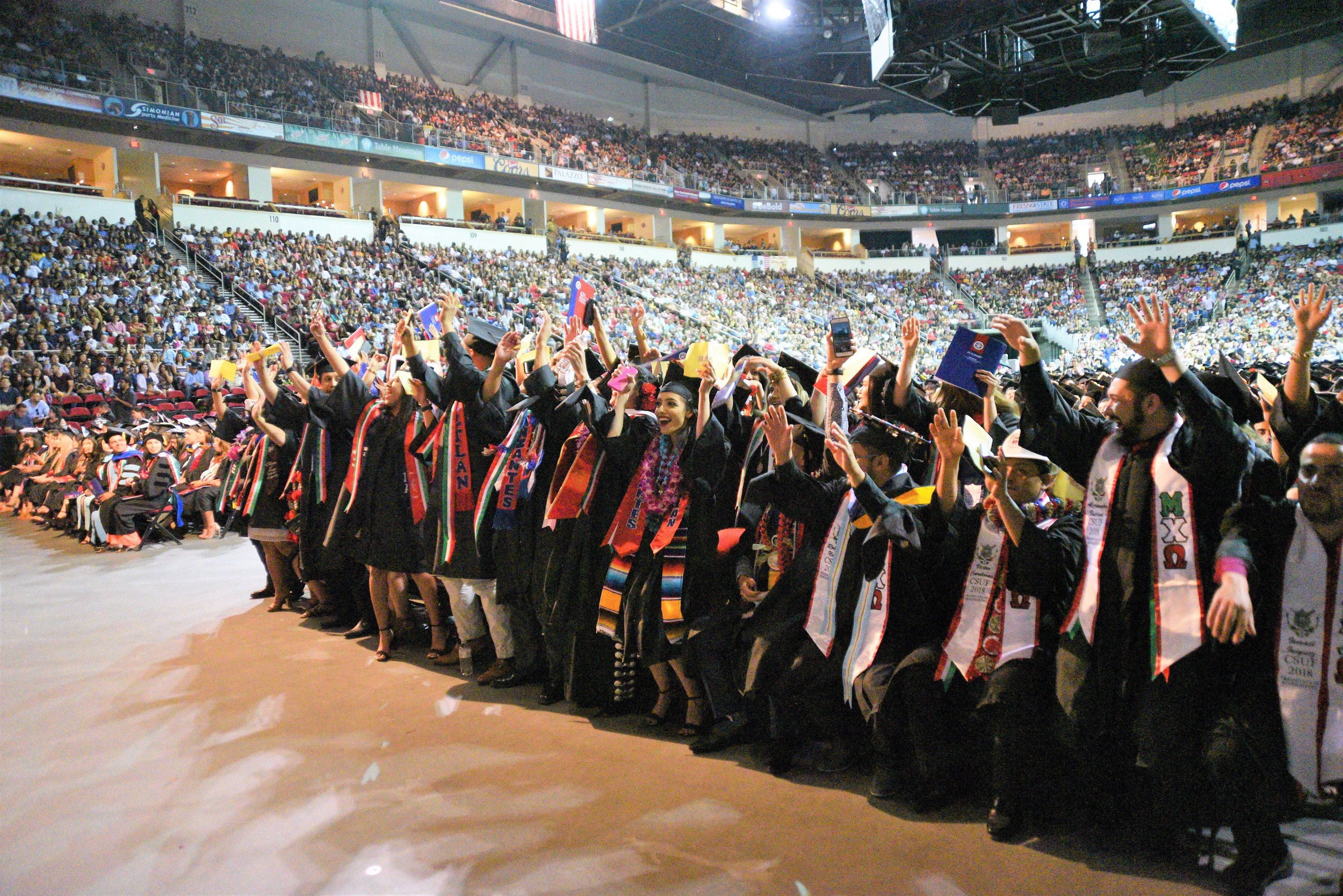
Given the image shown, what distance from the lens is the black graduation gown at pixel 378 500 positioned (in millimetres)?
5281

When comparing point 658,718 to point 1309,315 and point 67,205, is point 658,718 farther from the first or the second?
point 67,205

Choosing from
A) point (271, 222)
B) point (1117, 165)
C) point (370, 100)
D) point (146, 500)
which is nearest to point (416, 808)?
point (146, 500)

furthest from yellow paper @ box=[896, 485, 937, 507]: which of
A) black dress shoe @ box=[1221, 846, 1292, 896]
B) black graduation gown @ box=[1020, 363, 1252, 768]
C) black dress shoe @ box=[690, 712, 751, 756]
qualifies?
black dress shoe @ box=[1221, 846, 1292, 896]

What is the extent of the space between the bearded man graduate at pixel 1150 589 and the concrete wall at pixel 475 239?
2812 cm

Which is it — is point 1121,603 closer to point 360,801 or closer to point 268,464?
point 360,801

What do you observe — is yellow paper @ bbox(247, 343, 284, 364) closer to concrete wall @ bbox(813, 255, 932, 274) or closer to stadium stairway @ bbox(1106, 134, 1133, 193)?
concrete wall @ bbox(813, 255, 932, 274)

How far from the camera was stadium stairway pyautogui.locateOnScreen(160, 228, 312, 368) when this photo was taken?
19562 mm

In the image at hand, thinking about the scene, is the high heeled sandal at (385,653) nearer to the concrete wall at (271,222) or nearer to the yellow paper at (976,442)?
the yellow paper at (976,442)

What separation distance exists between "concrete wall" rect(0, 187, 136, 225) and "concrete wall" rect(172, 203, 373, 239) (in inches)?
50.6

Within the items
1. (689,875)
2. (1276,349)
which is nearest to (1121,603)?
(689,875)

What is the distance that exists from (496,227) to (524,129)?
578cm

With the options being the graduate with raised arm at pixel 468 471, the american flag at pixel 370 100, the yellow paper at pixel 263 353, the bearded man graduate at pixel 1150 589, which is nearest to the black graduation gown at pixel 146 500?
the yellow paper at pixel 263 353

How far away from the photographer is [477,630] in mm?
5090

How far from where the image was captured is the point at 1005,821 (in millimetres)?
2900
